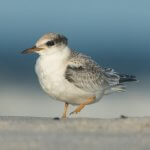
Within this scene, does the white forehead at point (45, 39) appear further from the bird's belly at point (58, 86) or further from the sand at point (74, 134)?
the sand at point (74, 134)

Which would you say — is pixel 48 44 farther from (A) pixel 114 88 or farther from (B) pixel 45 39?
(A) pixel 114 88

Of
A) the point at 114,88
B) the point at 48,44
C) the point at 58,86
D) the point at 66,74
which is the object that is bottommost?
the point at 114,88

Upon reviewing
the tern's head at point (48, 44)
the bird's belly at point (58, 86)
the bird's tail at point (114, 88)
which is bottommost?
the bird's tail at point (114, 88)

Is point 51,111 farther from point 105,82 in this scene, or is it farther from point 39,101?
point 105,82

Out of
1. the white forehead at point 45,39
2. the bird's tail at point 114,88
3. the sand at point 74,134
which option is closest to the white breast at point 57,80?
the white forehead at point 45,39

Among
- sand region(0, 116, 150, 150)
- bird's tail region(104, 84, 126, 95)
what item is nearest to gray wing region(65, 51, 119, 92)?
bird's tail region(104, 84, 126, 95)

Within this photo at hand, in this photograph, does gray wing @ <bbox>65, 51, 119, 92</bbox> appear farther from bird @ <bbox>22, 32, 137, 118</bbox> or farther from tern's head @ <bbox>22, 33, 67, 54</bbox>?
tern's head @ <bbox>22, 33, 67, 54</bbox>

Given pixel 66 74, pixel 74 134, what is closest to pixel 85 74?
pixel 66 74

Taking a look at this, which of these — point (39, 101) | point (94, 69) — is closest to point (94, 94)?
point (94, 69)
